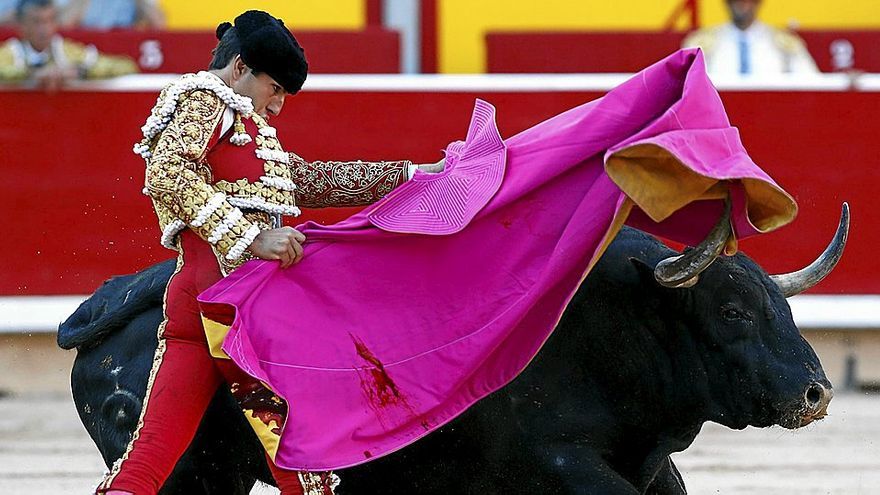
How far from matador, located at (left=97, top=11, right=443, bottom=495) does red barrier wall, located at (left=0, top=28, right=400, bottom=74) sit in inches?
163

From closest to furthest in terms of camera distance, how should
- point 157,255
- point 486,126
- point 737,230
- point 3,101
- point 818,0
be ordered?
point 737,230
point 486,126
point 157,255
point 3,101
point 818,0

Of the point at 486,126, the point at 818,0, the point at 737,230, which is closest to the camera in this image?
the point at 737,230

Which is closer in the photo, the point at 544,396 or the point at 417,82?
the point at 544,396

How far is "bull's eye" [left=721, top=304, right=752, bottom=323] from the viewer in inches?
126

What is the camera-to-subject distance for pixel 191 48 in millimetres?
7254

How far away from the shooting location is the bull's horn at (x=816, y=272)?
10.7 ft

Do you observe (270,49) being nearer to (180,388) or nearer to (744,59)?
(180,388)

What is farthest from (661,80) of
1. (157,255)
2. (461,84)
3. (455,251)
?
(461,84)

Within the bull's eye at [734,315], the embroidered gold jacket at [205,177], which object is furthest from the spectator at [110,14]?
the bull's eye at [734,315]

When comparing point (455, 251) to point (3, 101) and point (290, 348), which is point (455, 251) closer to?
point (290, 348)

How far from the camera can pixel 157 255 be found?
6117 millimetres

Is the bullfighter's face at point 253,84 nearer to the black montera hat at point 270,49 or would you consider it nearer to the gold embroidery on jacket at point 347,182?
the black montera hat at point 270,49

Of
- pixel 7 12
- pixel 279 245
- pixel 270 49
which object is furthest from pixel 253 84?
pixel 7 12

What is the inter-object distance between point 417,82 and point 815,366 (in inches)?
154
